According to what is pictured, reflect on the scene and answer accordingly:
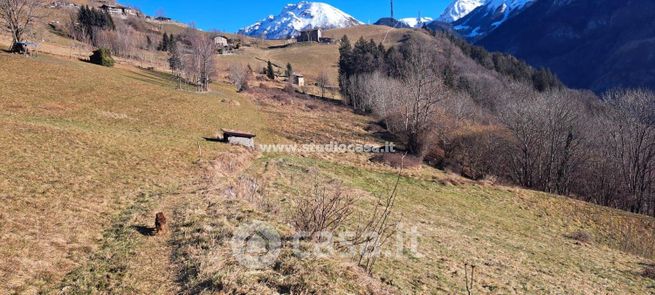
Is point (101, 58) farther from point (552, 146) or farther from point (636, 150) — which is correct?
point (636, 150)

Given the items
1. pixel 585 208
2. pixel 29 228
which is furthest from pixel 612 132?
pixel 29 228

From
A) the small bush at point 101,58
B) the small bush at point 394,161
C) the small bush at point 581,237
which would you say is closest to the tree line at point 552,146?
the small bush at point 394,161

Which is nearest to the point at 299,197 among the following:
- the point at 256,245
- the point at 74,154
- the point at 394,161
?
the point at 256,245

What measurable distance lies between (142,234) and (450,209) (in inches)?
798

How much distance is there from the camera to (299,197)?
19.2 metres

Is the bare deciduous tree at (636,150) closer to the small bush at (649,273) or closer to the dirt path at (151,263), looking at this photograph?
the small bush at (649,273)

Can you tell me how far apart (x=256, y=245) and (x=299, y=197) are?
861 cm

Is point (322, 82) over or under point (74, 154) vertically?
over

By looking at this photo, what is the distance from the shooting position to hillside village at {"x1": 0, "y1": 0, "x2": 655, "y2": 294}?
970cm

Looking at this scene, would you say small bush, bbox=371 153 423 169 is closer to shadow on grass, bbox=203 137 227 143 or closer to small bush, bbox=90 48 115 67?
shadow on grass, bbox=203 137 227 143

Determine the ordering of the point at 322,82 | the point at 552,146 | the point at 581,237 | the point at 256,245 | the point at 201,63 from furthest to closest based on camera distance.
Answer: the point at 322,82 → the point at 201,63 → the point at 552,146 → the point at 581,237 → the point at 256,245

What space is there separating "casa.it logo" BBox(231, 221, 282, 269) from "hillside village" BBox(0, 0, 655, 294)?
0.20 ft

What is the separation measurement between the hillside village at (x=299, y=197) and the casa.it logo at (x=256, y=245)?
0.20ft

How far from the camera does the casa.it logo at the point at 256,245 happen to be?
970 cm
